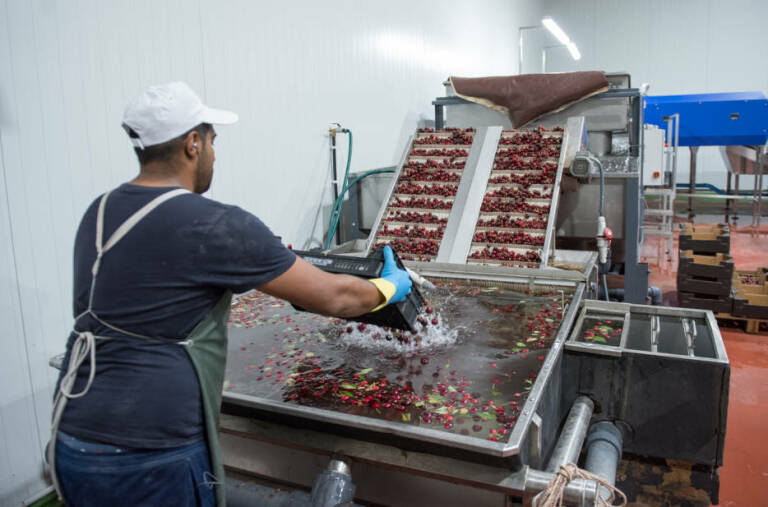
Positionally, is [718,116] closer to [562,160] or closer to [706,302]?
[706,302]

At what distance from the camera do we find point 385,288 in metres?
1.68

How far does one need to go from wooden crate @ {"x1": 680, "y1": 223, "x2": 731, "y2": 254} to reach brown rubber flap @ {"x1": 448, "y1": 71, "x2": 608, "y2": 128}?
162cm

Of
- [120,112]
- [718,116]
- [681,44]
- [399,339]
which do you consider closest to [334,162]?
[120,112]

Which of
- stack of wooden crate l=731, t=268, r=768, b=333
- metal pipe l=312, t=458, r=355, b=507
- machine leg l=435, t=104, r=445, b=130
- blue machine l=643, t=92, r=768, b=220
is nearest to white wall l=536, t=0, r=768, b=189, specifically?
blue machine l=643, t=92, r=768, b=220

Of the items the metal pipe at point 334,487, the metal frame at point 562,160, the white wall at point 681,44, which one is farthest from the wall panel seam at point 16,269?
the white wall at point 681,44

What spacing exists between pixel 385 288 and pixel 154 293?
657 mm

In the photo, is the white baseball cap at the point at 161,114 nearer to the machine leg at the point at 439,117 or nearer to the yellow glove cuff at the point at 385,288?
the yellow glove cuff at the point at 385,288

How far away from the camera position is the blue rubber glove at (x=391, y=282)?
1675 mm

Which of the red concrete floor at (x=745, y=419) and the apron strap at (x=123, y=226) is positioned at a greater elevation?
the apron strap at (x=123, y=226)

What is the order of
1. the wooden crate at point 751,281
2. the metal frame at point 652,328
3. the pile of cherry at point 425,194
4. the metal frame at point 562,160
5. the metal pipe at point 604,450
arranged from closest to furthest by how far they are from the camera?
1. the metal pipe at point 604,450
2. the metal frame at point 652,328
3. the metal frame at point 562,160
4. the pile of cherry at point 425,194
5. the wooden crate at point 751,281

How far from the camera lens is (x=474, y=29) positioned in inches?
343

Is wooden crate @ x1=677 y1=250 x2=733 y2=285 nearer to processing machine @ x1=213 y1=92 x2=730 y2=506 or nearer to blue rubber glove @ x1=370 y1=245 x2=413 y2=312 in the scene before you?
processing machine @ x1=213 y1=92 x2=730 y2=506

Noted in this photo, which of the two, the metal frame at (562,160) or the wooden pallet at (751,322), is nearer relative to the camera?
the metal frame at (562,160)

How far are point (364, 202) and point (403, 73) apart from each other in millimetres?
2165
